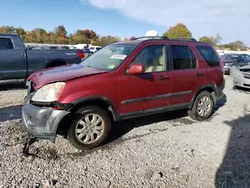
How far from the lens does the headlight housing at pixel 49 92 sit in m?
3.40

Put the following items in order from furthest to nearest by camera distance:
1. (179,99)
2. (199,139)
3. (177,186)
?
(179,99) → (199,139) → (177,186)

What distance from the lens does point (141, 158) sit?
11.4ft

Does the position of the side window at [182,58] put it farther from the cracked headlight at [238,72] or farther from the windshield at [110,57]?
the cracked headlight at [238,72]

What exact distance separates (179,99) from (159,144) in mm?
1274

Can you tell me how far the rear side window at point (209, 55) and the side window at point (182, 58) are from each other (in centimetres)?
36

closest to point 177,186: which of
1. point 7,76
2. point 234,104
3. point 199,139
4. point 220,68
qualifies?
point 199,139

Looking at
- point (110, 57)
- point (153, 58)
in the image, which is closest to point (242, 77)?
point (153, 58)

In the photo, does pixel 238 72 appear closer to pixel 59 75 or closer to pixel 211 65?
pixel 211 65

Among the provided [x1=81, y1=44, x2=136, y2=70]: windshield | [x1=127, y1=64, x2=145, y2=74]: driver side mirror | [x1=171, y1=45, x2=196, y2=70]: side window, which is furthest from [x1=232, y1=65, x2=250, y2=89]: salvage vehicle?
[x1=127, y1=64, x2=145, y2=74]: driver side mirror

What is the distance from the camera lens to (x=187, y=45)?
506 cm

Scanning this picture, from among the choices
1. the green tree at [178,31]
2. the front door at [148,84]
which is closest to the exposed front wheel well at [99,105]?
the front door at [148,84]

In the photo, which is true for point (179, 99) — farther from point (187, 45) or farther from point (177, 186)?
point (177, 186)

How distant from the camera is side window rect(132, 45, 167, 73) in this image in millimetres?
4285

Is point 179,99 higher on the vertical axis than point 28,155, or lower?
higher
